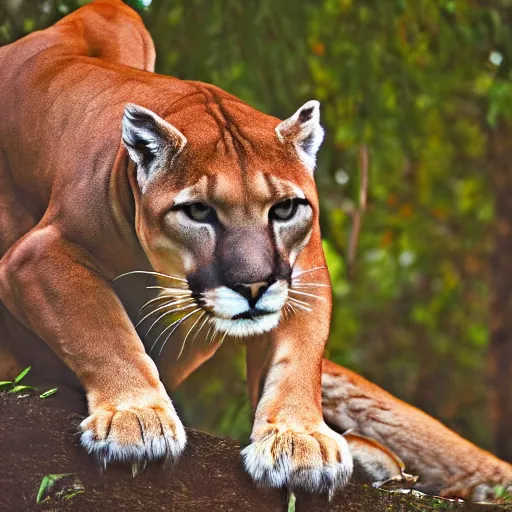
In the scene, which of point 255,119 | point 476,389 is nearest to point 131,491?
point 255,119

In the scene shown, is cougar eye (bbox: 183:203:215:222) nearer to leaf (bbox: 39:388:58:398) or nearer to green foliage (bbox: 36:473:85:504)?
leaf (bbox: 39:388:58:398)

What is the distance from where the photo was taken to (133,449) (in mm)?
3389

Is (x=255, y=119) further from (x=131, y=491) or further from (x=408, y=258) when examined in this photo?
(x=408, y=258)

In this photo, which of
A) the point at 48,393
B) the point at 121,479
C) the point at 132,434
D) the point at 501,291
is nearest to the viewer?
the point at 121,479

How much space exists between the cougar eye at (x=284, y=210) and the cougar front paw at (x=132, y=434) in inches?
30.9

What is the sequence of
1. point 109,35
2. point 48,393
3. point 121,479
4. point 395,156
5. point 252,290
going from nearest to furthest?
point 121,479, point 252,290, point 48,393, point 109,35, point 395,156

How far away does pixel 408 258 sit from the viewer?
38.1ft

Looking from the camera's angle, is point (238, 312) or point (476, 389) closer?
point (238, 312)

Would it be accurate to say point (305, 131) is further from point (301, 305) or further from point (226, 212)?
point (301, 305)

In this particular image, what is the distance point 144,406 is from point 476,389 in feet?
34.2

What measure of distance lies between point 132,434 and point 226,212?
2.69ft

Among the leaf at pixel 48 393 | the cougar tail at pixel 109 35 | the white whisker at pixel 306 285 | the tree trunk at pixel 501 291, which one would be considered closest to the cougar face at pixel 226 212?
the white whisker at pixel 306 285

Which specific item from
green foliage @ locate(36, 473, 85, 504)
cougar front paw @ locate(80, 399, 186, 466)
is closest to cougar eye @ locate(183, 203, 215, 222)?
cougar front paw @ locate(80, 399, 186, 466)

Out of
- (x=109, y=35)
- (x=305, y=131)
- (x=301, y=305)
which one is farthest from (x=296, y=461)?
(x=109, y=35)
